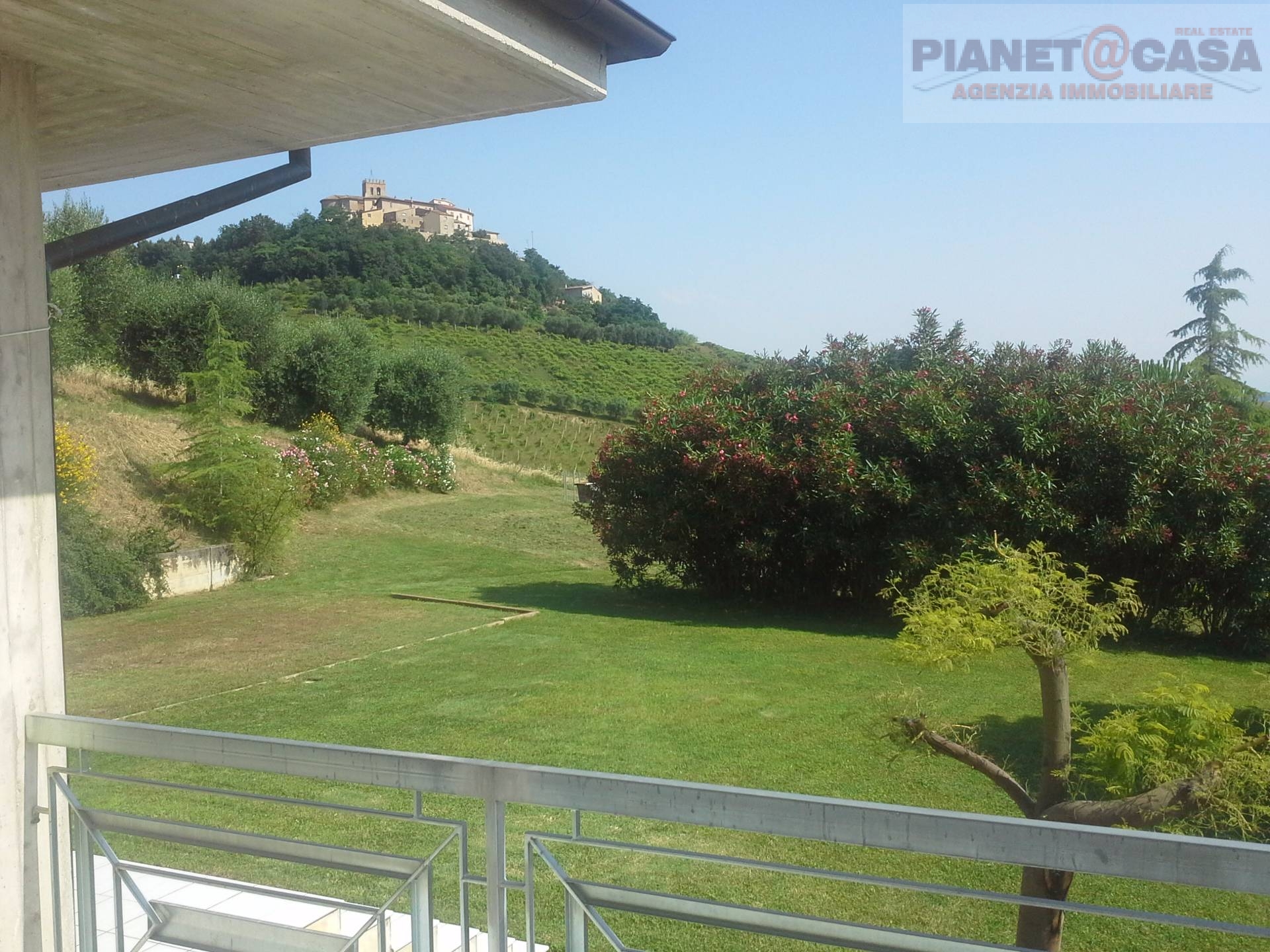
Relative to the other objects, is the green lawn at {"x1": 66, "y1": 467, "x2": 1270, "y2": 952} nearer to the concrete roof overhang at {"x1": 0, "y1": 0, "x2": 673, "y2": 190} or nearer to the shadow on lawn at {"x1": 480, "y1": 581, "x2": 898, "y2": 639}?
the shadow on lawn at {"x1": 480, "y1": 581, "x2": 898, "y2": 639}

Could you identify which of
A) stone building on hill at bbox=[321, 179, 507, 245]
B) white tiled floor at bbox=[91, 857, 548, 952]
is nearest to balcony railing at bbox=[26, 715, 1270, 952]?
white tiled floor at bbox=[91, 857, 548, 952]

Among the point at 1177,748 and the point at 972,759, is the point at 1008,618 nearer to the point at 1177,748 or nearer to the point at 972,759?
the point at 972,759

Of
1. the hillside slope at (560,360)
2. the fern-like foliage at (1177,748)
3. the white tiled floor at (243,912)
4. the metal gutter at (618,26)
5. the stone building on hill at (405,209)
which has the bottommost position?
the white tiled floor at (243,912)

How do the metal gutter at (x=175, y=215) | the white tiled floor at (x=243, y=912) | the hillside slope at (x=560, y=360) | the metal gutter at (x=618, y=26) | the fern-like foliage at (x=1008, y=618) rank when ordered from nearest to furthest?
the metal gutter at (x=618, y=26)
the metal gutter at (x=175, y=215)
the white tiled floor at (x=243, y=912)
the fern-like foliage at (x=1008, y=618)
the hillside slope at (x=560, y=360)

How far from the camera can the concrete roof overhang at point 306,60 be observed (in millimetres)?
1186

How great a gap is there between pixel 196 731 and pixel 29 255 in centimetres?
79

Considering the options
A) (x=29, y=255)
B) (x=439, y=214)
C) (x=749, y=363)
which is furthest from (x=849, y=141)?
(x=439, y=214)

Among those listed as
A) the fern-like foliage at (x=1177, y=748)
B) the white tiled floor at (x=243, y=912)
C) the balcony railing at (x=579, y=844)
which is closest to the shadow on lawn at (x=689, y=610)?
the fern-like foliage at (x=1177, y=748)

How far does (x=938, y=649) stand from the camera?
3.04 metres

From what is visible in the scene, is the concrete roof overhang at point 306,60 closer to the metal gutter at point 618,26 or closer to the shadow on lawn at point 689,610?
the metal gutter at point 618,26

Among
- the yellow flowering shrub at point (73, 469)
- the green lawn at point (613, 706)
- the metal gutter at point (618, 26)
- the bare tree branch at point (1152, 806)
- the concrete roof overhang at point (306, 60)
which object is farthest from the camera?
the yellow flowering shrub at point (73, 469)

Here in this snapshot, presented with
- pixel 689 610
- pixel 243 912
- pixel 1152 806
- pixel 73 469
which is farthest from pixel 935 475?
pixel 73 469

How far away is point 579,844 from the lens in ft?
3.27

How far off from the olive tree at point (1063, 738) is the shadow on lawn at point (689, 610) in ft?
13.7
